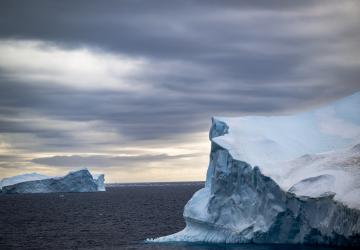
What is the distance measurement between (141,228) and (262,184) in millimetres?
22720

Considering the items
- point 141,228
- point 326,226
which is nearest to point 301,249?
point 326,226

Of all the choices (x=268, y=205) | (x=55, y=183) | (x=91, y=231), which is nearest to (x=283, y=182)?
(x=268, y=205)

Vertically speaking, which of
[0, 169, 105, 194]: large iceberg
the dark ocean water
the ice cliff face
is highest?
[0, 169, 105, 194]: large iceberg

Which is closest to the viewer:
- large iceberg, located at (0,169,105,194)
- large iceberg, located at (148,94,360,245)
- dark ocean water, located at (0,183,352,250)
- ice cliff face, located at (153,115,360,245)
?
ice cliff face, located at (153,115,360,245)

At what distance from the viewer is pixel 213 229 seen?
4956 centimetres

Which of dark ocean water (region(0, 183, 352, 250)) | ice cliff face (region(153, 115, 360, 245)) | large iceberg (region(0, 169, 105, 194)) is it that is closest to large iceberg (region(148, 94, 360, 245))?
ice cliff face (region(153, 115, 360, 245))

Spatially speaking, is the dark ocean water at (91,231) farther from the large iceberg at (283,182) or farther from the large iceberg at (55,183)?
the large iceberg at (55,183)

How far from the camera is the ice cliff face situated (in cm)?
3972

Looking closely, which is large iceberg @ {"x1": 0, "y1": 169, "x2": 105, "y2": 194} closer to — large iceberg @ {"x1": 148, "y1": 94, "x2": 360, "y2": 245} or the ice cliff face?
large iceberg @ {"x1": 148, "y1": 94, "x2": 360, "y2": 245}

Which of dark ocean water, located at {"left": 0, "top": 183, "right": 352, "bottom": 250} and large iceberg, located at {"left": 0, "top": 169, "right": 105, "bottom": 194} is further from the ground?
large iceberg, located at {"left": 0, "top": 169, "right": 105, "bottom": 194}

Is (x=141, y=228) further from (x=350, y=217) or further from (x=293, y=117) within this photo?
(x=350, y=217)

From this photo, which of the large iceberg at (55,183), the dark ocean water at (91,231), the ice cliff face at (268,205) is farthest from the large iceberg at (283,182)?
the large iceberg at (55,183)

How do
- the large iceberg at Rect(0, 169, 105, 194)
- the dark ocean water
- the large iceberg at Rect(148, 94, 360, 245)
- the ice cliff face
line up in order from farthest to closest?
the large iceberg at Rect(0, 169, 105, 194) → the dark ocean water → the large iceberg at Rect(148, 94, 360, 245) → the ice cliff face

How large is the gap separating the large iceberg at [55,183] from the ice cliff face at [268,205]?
10794 centimetres
